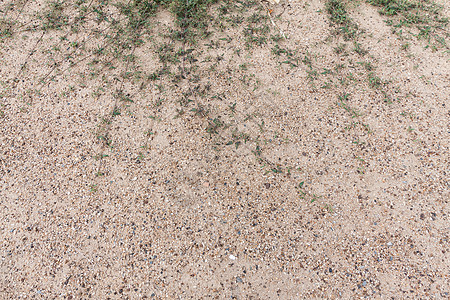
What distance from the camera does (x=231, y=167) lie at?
11.2 feet

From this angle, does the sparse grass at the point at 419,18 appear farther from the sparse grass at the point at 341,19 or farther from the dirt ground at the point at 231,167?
the sparse grass at the point at 341,19

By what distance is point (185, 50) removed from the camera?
14.1 ft

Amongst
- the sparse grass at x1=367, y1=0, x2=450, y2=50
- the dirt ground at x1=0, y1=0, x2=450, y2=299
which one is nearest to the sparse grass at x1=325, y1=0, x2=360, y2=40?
the dirt ground at x1=0, y1=0, x2=450, y2=299

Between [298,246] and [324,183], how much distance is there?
833 mm

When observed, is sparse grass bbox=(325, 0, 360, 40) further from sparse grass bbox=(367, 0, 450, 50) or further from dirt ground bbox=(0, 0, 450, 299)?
sparse grass bbox=(367, 0, 450, 50)

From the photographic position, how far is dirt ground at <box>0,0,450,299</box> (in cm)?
292

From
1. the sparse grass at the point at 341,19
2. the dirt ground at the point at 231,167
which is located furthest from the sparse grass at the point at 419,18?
the sparse grass at the point at 341,19

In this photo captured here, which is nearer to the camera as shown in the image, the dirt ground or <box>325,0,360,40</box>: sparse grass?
the dirt ground

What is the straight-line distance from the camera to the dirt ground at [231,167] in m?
2.92

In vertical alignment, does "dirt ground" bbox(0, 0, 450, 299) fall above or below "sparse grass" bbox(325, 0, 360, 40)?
below

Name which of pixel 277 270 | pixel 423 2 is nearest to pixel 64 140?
pixel 277 270

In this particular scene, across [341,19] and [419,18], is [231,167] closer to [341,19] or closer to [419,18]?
[341,19]

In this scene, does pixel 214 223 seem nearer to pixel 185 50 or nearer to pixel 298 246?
pixel 298 246

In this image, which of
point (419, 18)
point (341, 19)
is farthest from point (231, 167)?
point (419, 18)
